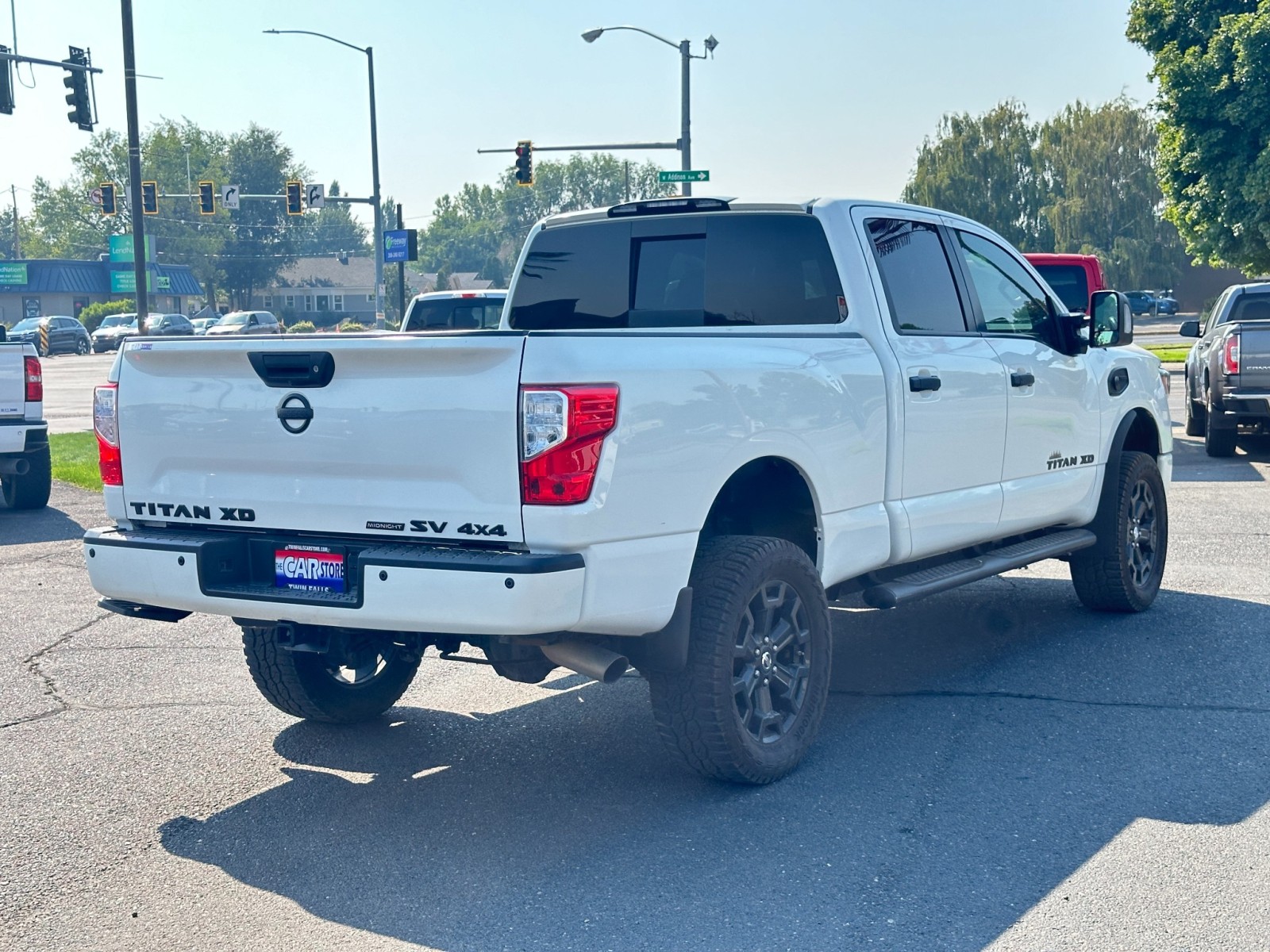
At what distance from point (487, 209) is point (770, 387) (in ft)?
620

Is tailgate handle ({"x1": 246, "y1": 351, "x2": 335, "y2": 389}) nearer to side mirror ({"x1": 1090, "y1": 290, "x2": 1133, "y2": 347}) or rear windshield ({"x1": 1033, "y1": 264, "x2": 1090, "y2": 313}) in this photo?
side mirror ({"x1": 1090, "y1": 290, "x2": 1133, "y2": 347})

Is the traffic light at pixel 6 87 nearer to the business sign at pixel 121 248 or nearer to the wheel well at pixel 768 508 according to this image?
the wheel well at pixel 768 508

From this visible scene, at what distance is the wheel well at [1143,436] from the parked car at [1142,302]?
201 ft

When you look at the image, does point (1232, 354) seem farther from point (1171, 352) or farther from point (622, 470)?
point (1171, 352)

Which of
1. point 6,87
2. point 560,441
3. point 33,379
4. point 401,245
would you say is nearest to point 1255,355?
point 33,379

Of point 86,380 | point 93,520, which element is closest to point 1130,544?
point 93,520

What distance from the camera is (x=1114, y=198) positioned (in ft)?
224

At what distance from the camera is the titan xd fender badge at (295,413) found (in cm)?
475

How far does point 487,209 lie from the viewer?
18988cm

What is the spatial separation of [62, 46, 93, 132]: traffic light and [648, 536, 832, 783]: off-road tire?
23.9m


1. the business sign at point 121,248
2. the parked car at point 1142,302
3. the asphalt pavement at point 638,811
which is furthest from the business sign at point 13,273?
the asphalt pavement at point 638,811

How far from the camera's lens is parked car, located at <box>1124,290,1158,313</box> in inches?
2685

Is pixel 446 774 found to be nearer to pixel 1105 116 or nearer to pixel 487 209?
pixel 1105 116

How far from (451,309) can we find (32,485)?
475cm
